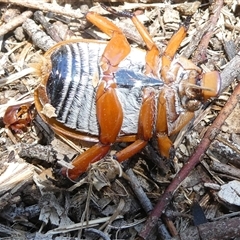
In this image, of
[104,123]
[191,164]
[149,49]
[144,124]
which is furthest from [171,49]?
[191,164]

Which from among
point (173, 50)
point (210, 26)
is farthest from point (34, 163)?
point (210, 26)

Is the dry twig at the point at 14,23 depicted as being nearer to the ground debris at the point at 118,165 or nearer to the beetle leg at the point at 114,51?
the ground debris at the point at 118,165

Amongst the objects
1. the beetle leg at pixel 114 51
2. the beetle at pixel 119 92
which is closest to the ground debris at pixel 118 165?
the beetle at pixel 119 92

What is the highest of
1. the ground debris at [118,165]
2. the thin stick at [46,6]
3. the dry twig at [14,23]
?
the thin stick at [46,6]

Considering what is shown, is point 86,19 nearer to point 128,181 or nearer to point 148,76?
point 148,76

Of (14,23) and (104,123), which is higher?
(14,23)

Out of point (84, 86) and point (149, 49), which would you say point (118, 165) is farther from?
point (149, 49)

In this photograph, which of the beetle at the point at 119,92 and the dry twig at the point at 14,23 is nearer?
the beetle at the point at 119,92

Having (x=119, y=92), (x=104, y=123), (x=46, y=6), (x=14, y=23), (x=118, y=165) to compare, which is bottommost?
(x=118, y=165)
